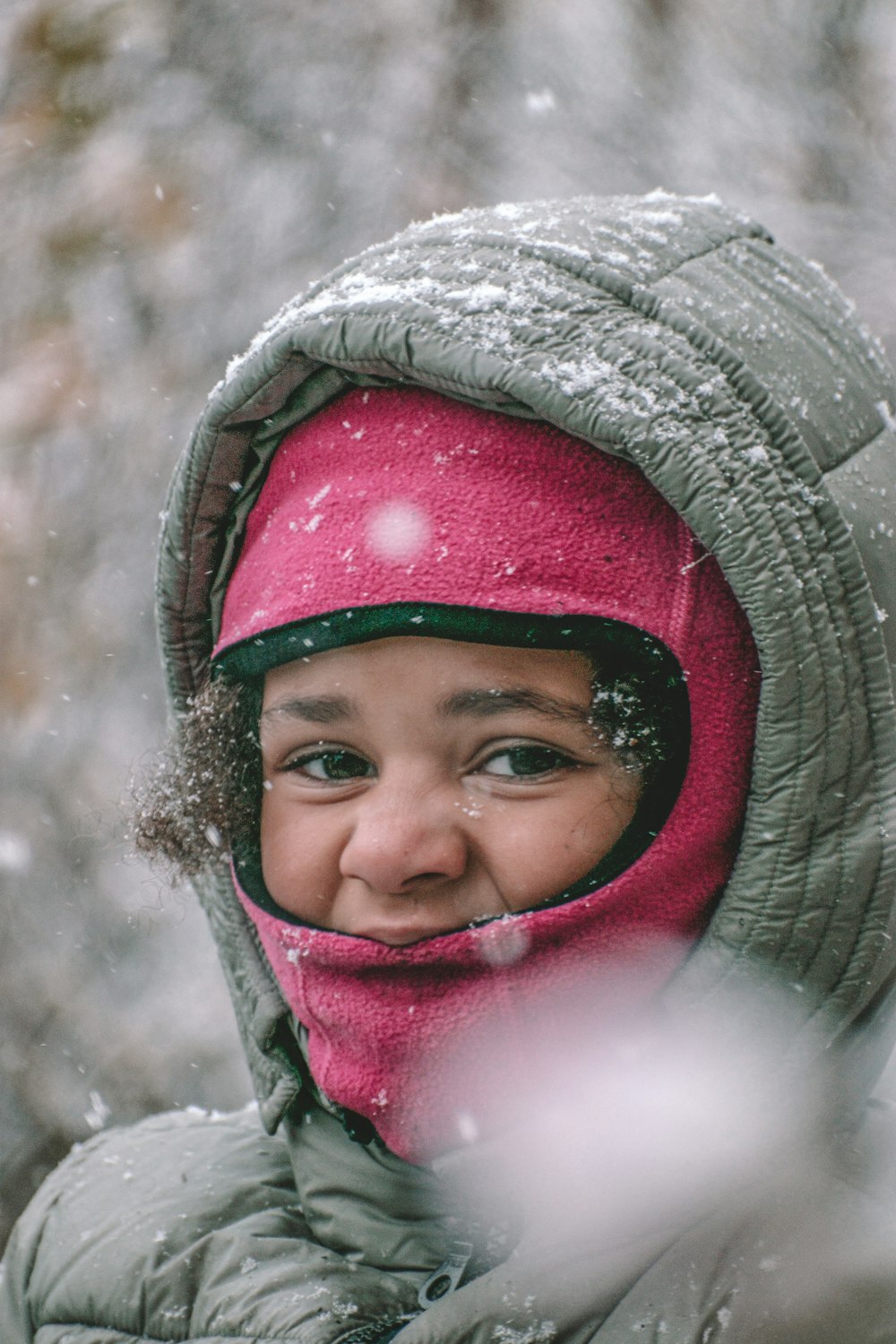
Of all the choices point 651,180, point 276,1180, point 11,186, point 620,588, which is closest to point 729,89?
point 651,180

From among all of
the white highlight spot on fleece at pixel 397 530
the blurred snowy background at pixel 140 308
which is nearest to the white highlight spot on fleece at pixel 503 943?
the white highlight spot on fleece at pixel 397 530

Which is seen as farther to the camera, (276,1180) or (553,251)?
(276,1180)

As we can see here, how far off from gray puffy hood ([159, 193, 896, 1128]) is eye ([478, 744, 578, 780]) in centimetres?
23

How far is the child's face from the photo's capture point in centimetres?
143

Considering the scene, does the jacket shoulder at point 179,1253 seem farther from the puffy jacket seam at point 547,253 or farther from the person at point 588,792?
the puffy jacket seam at point 547,253

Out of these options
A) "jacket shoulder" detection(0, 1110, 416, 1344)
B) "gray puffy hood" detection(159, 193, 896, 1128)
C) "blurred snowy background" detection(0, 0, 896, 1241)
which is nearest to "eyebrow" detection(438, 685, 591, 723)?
"gray puffy hood" detection(159, 193, 896, 1128)

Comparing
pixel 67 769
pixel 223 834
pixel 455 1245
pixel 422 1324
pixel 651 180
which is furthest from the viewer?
pixel 67 769

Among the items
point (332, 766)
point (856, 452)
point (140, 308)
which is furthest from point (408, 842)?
point (140, 308)

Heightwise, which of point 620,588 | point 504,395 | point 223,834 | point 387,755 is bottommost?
point 223,834

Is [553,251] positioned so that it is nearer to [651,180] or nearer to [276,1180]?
[276,1180]

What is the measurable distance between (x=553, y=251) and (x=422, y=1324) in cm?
128

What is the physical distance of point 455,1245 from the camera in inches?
60.2

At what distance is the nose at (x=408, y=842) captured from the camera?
142 cm

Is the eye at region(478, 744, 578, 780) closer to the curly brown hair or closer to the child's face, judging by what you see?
the child's face
